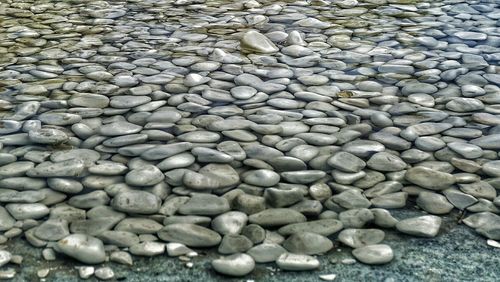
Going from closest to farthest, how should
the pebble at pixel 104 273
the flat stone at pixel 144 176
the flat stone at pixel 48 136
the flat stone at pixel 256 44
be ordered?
the pebble at pixel 104 273
the flat stone at pixel 144 176
the flat stone at pixel 48 136
the flat stone at pixel 256 44

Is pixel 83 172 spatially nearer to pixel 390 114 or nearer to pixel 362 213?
pixel 362 213

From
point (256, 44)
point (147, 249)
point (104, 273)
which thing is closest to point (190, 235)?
point (147, 249)

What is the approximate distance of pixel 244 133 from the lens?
6.51 feet

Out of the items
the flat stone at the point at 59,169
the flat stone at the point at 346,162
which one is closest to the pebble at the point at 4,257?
the flat stone at the point at 59,169

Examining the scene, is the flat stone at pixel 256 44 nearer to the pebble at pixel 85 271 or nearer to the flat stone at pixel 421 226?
the flat stone at pixel 421 226

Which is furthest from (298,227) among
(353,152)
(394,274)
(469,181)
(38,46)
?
(38,46)

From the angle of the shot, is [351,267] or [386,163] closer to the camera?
[351,267]

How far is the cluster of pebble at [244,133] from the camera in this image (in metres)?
1.55

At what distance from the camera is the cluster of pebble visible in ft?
5.10

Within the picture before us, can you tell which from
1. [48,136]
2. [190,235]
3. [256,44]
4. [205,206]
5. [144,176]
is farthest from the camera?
[256,44]

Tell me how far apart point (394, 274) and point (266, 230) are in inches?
12.8

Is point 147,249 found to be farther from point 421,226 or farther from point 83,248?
point 421,226

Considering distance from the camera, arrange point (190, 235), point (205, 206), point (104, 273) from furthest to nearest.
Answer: point (205, 206) < point (190, 235) < point (104, 273)

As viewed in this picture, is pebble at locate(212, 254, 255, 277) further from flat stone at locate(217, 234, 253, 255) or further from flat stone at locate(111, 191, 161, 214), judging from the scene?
flat stone at locate(111, 191, 161, 214)
